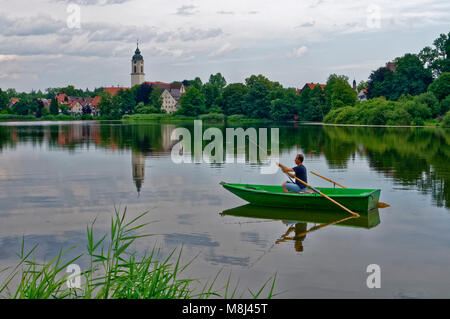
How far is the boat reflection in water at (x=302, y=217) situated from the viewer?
11516mm

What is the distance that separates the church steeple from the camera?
183 m

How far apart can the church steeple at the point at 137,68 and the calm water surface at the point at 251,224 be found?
537ft

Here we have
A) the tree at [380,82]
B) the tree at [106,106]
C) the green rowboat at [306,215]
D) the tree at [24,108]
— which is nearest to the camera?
the green rowboat at [306,215]

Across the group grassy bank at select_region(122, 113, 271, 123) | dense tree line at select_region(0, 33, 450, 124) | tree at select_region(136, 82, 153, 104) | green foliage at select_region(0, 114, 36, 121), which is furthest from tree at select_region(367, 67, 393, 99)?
green foliage at select_region(0, 114, 36, 121)

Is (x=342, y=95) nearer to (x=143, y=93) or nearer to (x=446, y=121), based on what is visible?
(x=446, y=121)

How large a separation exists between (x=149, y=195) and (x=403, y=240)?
7985 millimetres

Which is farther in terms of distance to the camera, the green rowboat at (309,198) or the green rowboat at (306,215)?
the green rowboat at (309,198)

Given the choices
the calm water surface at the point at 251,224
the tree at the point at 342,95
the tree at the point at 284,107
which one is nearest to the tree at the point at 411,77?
the tree at the point at 342,95

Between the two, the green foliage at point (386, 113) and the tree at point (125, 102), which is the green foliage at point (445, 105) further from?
the tree at point (125, 102)

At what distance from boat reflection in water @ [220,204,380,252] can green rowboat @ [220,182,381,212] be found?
15 centimetres

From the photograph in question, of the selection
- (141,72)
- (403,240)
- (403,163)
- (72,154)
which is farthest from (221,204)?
(141,72)

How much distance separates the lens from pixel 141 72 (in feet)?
606

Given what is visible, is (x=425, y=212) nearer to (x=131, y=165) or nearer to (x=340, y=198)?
(x=340, y=198)

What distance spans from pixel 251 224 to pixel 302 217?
1.44 meters
